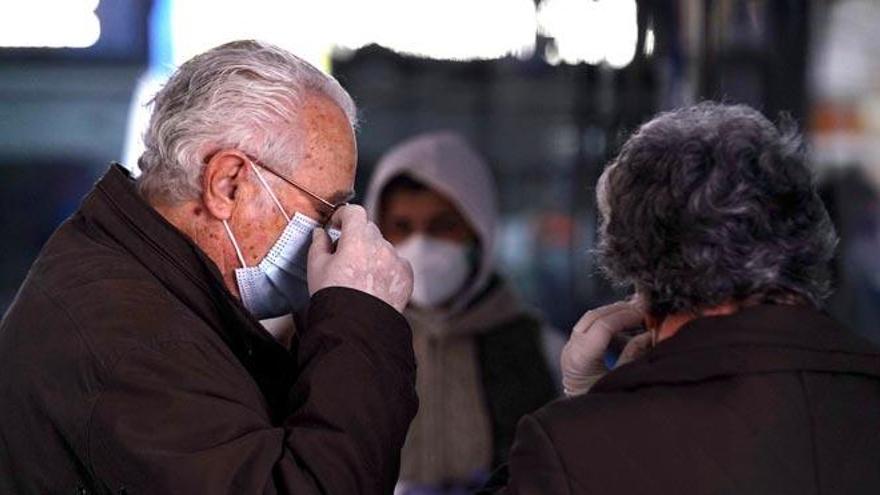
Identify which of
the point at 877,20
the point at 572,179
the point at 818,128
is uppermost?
the point at 877,20

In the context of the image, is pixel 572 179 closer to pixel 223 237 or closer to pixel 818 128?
pixel 818 128

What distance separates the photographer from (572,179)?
5.57 metres

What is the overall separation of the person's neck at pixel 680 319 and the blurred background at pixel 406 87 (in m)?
2.83

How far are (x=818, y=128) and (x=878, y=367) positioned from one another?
272cm

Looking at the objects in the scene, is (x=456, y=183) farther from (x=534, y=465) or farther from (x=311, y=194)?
(x=534, y=465)

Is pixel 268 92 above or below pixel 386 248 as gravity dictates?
above

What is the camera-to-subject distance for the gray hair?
2291 millimetres

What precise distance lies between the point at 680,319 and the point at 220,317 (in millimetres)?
690

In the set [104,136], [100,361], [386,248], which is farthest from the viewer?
[104,136]

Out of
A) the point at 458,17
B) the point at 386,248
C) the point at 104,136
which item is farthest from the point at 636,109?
the point at 386,248

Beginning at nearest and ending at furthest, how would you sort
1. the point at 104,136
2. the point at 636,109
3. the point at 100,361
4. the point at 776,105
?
→ the point at 100,361 → the point at 776,105 → the point at 636,109 → the point at 104,136

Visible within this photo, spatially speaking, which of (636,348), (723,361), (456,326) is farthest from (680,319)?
(456,326)

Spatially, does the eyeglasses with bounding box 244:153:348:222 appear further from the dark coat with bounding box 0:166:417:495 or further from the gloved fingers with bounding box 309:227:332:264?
the dark coat with bounding box 0:166:417:495

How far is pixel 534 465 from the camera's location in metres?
1.84
